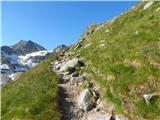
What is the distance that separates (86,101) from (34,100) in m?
3.78

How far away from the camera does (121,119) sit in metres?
19.9

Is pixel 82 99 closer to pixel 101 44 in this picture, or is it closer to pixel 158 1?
pixel 101 44

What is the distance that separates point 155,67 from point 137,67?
61.9 inches

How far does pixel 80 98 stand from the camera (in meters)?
24.0

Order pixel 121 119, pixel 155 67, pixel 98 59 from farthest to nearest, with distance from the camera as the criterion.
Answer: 1. pixel 98 59
2. pixel 155 67
3. pixel 121 119

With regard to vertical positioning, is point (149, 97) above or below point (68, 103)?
below

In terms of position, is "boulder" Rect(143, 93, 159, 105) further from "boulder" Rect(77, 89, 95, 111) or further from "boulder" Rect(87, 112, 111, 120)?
"boulder" Rect(77, 89, 95, 111)

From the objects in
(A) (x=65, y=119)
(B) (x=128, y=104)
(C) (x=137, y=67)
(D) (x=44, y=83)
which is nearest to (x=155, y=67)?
(C) (x=137, y=67)

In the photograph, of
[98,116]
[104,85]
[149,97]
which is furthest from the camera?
[104,85]

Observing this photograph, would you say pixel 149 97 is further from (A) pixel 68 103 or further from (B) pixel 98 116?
(A) pixel 68 103

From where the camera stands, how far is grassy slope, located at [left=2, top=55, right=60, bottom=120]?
2203 centimetres

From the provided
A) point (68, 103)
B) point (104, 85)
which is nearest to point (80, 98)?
point (68, 103)

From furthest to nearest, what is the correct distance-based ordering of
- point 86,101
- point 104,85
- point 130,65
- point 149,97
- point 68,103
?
1. point 130,65
2. point 104,85
3. point 68,103
4. point 86,101
5. point 149,97

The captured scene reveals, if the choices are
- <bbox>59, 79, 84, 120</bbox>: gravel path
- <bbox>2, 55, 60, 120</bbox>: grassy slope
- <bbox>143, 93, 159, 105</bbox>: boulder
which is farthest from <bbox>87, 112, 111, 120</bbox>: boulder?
<bbox>143, 93, 159, 105</bbox>: boulder
